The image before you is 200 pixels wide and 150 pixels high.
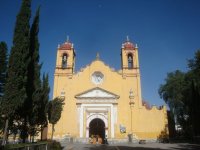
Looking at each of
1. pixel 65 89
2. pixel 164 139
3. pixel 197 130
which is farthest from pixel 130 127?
pixel 65 89

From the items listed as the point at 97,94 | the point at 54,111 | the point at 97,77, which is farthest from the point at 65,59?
the point at 54,111

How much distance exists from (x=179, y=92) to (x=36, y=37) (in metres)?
31.3

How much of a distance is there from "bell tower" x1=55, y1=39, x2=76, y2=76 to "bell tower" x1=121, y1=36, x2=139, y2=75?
8707mm

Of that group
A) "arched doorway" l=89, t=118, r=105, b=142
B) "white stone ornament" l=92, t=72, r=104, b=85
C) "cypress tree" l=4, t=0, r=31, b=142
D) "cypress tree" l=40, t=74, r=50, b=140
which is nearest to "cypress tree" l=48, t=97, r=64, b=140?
"cypress tree" l=40, t=74, r=50, b=140

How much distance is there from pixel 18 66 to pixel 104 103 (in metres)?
23.0

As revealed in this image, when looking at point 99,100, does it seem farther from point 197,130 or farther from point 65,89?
point 197,130

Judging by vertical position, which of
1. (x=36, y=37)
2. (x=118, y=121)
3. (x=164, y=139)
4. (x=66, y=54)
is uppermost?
(x=66, y=54)

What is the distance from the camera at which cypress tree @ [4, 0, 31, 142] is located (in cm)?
1340

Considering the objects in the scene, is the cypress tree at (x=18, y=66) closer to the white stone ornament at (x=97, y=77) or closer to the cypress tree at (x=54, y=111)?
the cypress tree at (x=54, y=111)

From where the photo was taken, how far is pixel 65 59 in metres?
39.0

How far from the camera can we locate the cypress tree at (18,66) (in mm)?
13398

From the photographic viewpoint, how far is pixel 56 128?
3422 centimetres

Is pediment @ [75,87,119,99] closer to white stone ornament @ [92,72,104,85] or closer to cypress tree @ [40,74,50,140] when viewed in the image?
white stone ornament @ [92,72,104,85]

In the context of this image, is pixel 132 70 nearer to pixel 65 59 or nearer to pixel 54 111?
pixel 65 59
